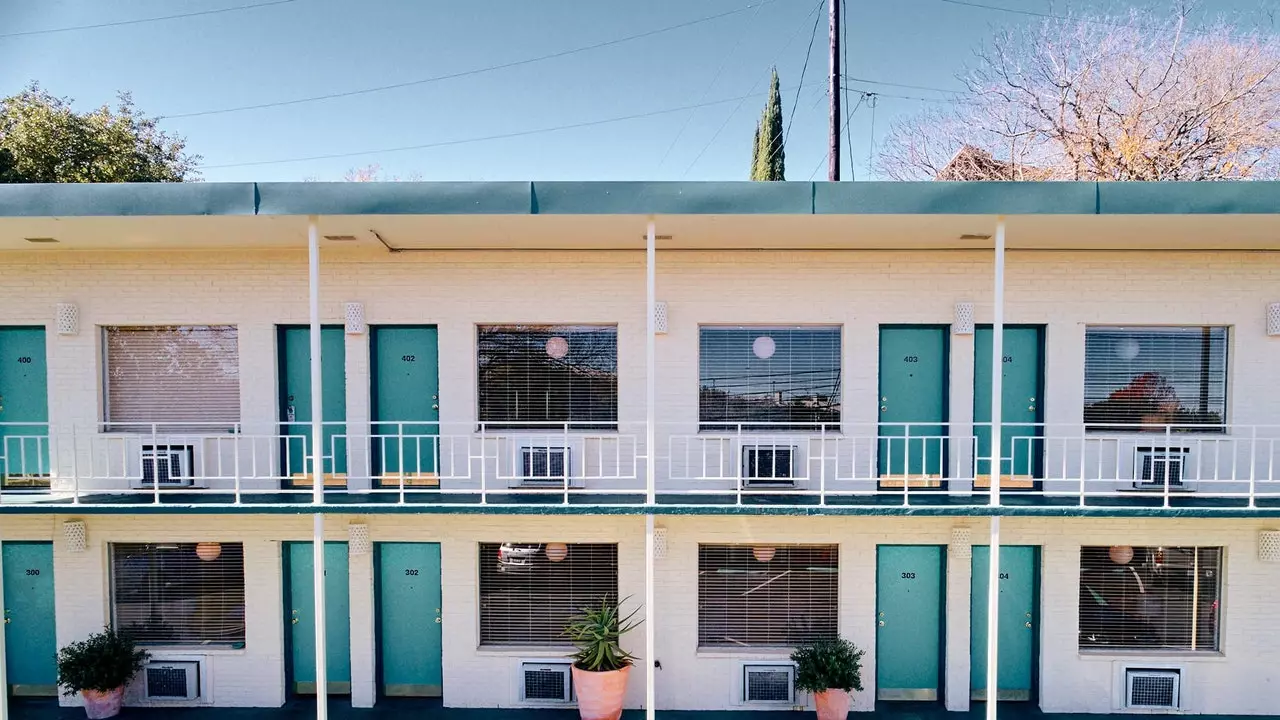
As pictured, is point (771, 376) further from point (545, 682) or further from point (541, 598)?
point (545, 682)

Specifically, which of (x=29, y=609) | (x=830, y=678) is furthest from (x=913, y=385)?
(x=29, y=609)

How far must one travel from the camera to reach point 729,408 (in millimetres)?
7348

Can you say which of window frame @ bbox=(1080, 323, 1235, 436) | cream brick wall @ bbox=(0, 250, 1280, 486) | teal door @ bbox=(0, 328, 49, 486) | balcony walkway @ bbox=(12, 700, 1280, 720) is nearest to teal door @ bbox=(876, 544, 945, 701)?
balcony walkway @ bbox=(12, 700, 1280, 720)

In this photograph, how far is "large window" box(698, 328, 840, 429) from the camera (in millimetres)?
7324

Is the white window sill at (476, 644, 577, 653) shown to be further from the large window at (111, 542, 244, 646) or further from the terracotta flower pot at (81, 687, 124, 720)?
the terracotta flower pot at (81, 687, 124, 720)

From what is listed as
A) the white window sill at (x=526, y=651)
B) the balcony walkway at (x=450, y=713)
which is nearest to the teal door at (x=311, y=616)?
the balcony walkway at (x=450, y=713)

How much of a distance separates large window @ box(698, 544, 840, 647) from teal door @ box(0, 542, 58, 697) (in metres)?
7.62

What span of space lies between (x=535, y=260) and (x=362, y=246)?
6.40 feet

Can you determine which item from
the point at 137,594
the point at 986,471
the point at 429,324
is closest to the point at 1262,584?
the point at 986,471

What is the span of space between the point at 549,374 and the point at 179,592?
5.08 metres

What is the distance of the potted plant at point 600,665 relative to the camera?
6582 millimetres

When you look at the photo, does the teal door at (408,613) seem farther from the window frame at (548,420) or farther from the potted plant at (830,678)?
the potted plant at (830,678)

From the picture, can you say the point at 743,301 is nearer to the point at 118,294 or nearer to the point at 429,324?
the point at 429,324

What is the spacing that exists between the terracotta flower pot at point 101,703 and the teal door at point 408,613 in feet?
9.37
